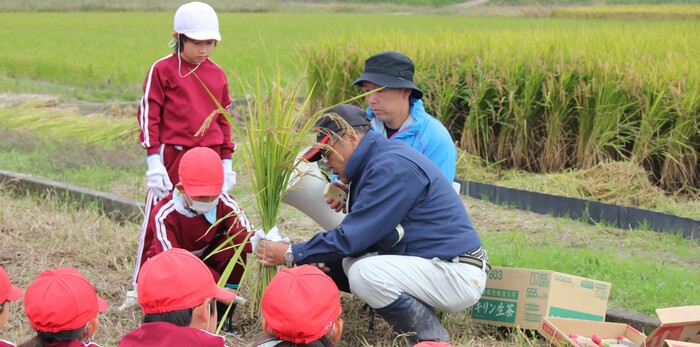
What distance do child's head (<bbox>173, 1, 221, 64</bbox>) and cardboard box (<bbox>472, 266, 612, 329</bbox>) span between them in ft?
6.34

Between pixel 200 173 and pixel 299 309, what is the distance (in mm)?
1210

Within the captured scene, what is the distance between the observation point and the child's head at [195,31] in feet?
15.5

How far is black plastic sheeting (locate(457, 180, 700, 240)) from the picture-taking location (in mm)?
6289

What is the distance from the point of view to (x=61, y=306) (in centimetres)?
303

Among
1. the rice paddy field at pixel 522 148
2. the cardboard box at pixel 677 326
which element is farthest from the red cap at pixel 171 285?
the cardboard box at pixel 677 326

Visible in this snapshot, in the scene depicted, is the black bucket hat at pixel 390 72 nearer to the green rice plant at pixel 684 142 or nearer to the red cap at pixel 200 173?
the red cap at pixel 200 173

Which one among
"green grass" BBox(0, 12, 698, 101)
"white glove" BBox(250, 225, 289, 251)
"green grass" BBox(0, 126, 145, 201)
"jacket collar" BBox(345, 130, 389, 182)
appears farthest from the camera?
"green grass" BBox(0, 12, 698, 101)

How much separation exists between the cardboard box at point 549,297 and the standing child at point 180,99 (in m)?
1.55

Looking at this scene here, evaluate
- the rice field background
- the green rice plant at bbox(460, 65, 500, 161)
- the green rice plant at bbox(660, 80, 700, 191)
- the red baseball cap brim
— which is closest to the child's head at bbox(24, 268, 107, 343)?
the red baseball cap brim

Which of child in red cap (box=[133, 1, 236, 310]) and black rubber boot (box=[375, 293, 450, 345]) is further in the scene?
child in red cap (box=[133, 1, 236, 310])

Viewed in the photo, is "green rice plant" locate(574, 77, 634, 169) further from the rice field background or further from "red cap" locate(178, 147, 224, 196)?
"red cap" locate(178, 147, 224, 196)

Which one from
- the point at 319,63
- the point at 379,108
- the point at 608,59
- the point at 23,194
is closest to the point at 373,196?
the point at 379,108

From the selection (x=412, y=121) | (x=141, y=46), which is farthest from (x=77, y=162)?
(x=141, y=46)

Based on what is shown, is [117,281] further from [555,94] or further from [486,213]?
[555,94]
